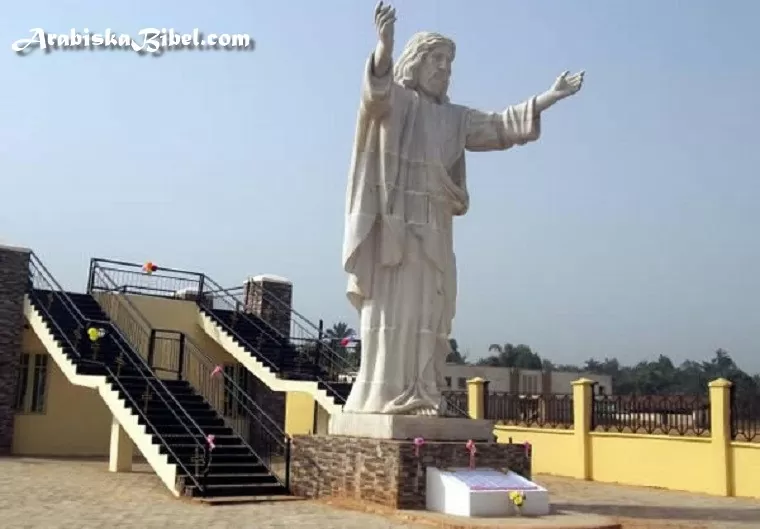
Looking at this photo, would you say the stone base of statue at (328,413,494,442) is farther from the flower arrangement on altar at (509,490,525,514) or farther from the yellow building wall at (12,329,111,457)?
the yellow building wall at (12,329,111,457)

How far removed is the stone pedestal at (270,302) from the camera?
67.2ft

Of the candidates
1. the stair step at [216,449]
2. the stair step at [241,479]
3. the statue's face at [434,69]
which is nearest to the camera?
the statue's face at [434,69]

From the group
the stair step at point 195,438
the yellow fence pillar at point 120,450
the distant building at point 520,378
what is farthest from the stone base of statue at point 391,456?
the distant building at point 520,378

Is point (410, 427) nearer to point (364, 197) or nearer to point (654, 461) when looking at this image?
point (364, 197)

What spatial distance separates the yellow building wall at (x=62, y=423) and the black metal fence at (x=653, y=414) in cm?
1007

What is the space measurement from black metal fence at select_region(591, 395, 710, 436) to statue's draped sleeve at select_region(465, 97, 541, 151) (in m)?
6.16

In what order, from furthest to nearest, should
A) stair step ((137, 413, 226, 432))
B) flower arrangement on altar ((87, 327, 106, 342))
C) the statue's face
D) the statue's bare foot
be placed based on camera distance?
flower arrangement on altar ((87, 327, 106, 342))
stair step ((137, 413, 226, 432))
the statue's face
the statue's bare foot

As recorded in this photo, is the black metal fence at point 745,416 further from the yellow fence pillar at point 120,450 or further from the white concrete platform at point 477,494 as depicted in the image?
the yellow fence pillar at point 120,450

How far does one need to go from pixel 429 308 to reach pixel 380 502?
2338 millimetres

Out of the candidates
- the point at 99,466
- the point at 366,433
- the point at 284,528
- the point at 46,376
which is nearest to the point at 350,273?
the point at 366,433

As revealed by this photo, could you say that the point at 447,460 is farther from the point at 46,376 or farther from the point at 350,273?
the point at 46,376

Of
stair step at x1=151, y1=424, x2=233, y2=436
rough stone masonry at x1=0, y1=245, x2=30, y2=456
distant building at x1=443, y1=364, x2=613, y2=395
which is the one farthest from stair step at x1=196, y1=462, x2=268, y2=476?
distant building at x1=443, y1=364, x2=613, y2=395

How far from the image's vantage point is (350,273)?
10.4 m

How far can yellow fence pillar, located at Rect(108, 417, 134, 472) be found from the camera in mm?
14016
